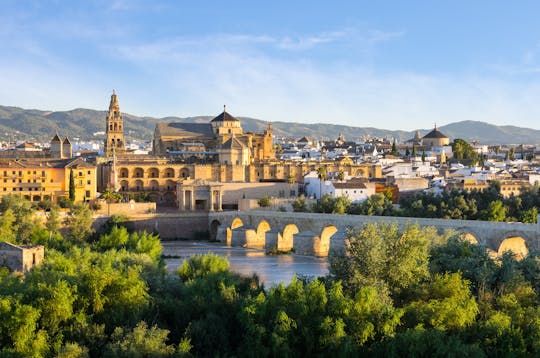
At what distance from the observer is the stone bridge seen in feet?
107

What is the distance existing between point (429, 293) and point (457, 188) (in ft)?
91.2

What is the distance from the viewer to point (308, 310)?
19.0 m

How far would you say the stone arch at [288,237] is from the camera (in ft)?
139

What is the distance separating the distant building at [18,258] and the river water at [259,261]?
5.70m

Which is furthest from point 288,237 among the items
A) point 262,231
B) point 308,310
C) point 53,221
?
point 308,310

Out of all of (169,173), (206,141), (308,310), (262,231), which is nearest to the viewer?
(308,310)

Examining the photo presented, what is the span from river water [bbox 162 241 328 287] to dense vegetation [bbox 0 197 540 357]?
7.48m

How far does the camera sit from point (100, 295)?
2041cm

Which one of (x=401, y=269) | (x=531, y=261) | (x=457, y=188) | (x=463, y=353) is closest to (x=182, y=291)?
(x=401, y=269)

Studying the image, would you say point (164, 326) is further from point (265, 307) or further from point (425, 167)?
point (425, 167)

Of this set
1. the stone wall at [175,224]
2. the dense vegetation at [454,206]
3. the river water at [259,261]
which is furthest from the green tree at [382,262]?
the stone wall at [175,224]

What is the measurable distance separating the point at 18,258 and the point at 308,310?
1311cm

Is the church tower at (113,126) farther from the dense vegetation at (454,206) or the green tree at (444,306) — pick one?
the green tree at (444,306)

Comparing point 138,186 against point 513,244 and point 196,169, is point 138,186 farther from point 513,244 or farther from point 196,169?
point 513,244
